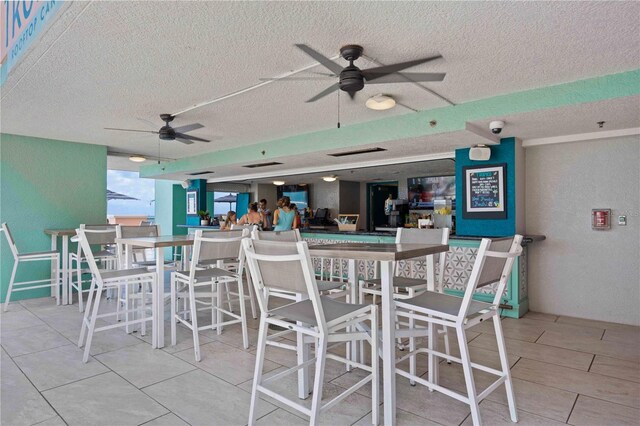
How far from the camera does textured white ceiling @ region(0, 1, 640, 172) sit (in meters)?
2.18

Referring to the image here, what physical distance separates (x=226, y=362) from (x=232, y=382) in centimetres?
37

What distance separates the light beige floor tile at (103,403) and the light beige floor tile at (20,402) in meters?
0.06

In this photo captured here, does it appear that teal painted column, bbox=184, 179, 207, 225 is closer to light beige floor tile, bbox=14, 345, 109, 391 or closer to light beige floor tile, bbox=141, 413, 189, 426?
light beige floor tile, bbox=14, 345, 109, 391

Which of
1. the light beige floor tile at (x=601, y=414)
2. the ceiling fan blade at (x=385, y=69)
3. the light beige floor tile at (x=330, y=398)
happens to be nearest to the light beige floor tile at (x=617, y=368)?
the light beige floor tile at (x=601, y=414)

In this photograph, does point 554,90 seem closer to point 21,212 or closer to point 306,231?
point 306,231

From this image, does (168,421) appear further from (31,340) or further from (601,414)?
(601,414)

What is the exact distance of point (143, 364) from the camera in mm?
2826

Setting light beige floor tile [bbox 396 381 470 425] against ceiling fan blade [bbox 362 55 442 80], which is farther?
ceiling fan blade [bbox 362 55 442 80]

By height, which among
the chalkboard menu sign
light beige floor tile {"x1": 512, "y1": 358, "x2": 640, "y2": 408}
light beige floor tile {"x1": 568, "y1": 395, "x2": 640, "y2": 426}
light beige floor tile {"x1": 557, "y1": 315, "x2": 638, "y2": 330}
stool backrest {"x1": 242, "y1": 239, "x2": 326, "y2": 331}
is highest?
the chalkboard menu sign

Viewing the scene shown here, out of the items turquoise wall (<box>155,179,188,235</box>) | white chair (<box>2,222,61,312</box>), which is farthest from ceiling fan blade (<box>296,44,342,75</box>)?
turquoise wall (<box>155,179,188,235</box>)

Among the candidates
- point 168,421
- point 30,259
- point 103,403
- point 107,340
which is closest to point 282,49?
point 168,421

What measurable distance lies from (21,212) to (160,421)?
16.0ft

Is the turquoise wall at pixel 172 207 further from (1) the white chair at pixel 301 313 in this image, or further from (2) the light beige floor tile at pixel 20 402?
(1) the white chair at pixel 301 313

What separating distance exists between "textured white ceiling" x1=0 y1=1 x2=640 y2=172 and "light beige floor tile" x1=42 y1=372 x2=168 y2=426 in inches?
87.5
